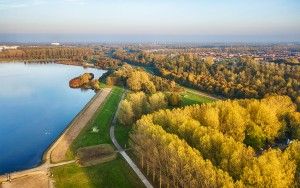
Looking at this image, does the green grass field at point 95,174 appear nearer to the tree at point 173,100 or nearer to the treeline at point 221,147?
the treeline at point 221,147

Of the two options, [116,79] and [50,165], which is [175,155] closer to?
[50,165]

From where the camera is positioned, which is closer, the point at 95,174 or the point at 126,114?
the point at 95,174

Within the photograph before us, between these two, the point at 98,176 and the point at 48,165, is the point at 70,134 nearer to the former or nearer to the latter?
the point at 48,165

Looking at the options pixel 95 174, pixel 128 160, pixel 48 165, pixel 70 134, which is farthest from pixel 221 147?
pixel 70 134

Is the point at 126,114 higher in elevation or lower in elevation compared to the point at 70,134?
higher

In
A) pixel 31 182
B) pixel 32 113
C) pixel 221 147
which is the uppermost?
pixel 221 147

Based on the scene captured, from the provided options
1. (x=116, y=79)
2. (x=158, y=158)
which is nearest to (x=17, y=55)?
(x=116, y=79)
